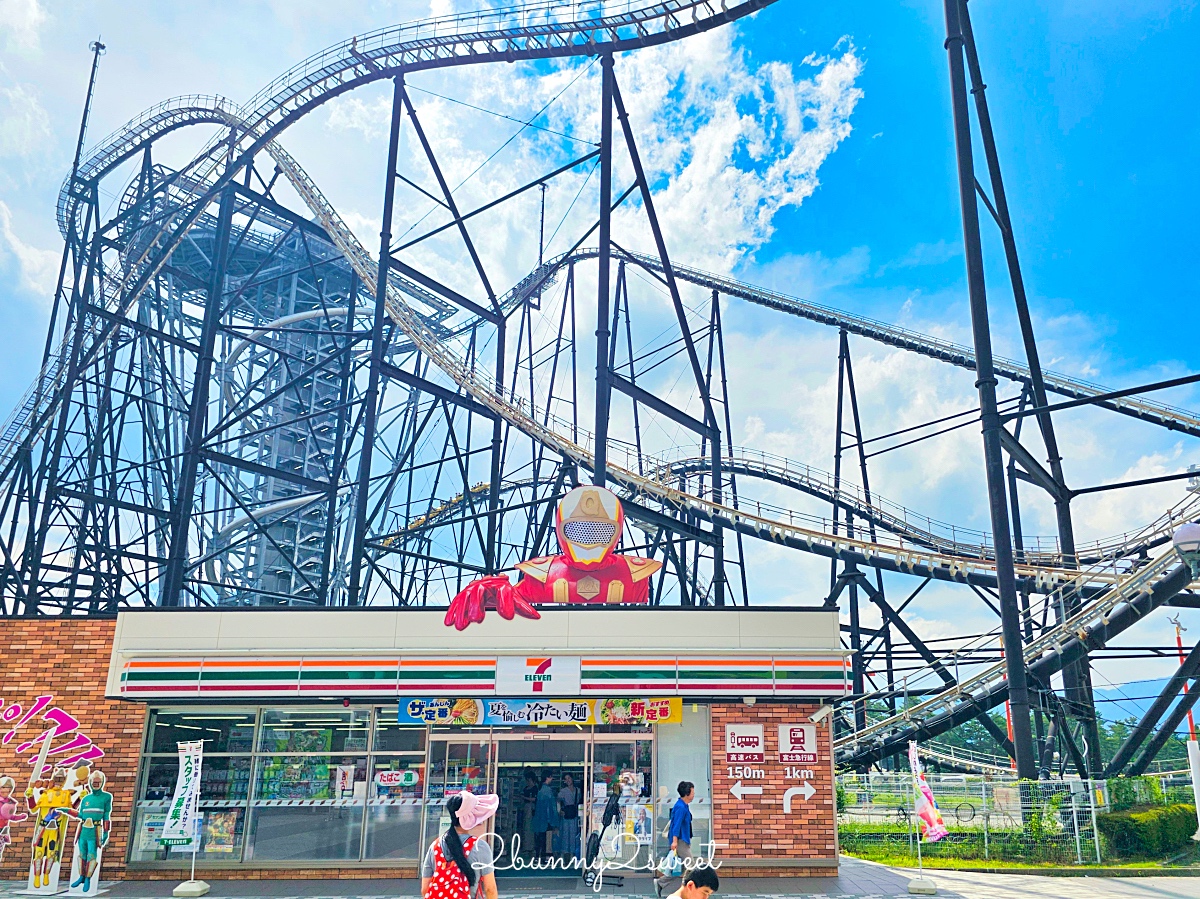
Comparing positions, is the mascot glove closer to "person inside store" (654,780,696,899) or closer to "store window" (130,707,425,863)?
"store window" (130,707,425,863)

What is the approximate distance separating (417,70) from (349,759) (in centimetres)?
1623

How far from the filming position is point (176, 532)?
63.9 feet

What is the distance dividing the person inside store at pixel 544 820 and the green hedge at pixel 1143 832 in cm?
724

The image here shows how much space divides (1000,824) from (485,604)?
7764 mm

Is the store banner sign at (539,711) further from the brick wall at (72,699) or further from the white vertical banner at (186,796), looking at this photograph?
the brick wall at (72,699)

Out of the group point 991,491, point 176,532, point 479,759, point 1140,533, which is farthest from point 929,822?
point 176,532

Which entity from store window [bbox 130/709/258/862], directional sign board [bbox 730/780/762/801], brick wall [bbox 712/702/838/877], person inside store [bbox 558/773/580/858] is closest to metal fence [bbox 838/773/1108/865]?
brick wall [bbox 712/702/838/877]

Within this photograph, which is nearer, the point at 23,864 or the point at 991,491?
the point at 23,864

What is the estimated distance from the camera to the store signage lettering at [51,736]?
12.1 meters

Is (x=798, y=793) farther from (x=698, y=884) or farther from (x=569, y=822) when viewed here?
(x=698, y=884)

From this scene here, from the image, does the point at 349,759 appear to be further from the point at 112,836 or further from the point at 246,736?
the point at 112,836

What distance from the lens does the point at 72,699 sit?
1234 centimetres

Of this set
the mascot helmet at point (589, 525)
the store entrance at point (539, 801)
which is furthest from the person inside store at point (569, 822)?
the mascot helmet at point (589, 525)

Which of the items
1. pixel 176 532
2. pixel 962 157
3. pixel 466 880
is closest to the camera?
pixel 466 880
